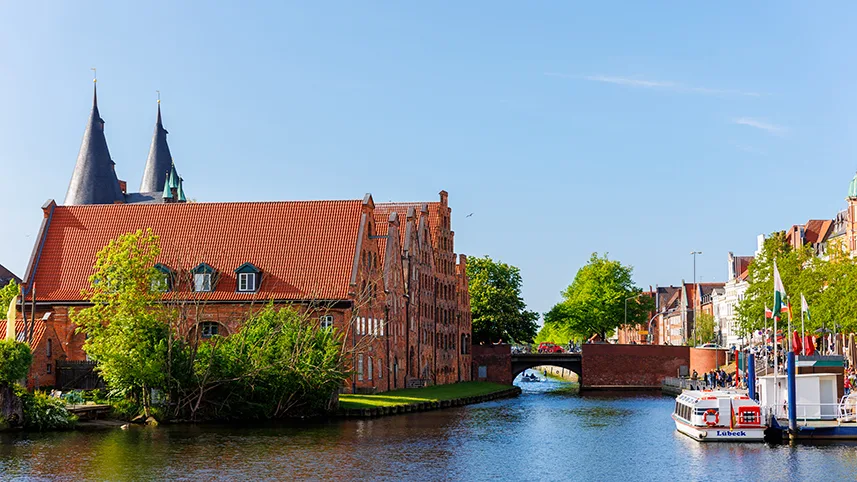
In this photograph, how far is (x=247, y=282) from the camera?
7544 cm

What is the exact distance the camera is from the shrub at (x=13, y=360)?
174 ft

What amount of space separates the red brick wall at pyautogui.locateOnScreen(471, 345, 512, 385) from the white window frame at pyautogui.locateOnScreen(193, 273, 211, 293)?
46.1 m

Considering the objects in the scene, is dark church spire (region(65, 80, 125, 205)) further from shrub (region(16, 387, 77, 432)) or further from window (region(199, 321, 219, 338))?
shrub (region(16, 387, 77, 432))

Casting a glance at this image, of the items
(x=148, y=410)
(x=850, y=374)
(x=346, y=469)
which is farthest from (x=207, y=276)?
(x=850, y=374)

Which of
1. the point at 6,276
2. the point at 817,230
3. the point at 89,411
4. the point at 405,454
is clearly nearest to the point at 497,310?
the point at 817,230

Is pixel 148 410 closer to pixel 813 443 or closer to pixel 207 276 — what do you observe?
pixel 207 276

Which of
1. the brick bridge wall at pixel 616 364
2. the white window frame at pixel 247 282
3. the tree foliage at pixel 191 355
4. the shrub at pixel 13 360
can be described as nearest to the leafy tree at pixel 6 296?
the white window frame at pixel 247 282

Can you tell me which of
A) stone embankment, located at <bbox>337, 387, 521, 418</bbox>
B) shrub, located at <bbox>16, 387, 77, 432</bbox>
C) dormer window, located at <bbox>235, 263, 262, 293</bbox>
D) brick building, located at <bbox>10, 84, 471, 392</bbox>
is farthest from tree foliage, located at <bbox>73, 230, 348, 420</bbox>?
dormer window, located at <bbox>235, 263, 262, 293</bbox>

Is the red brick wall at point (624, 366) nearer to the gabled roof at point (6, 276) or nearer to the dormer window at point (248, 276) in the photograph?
the dormer window at point (248, 276)

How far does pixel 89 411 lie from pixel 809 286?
183ft

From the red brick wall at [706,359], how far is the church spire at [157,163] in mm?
58349

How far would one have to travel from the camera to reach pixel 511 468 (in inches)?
1758

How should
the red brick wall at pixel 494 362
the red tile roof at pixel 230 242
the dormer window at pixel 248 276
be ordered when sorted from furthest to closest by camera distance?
the red brick wall at pixel 494 362 → the dormer window at pixel 248 276 → the red tile roof at pixel 230 242

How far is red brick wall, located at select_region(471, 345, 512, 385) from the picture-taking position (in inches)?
4596
